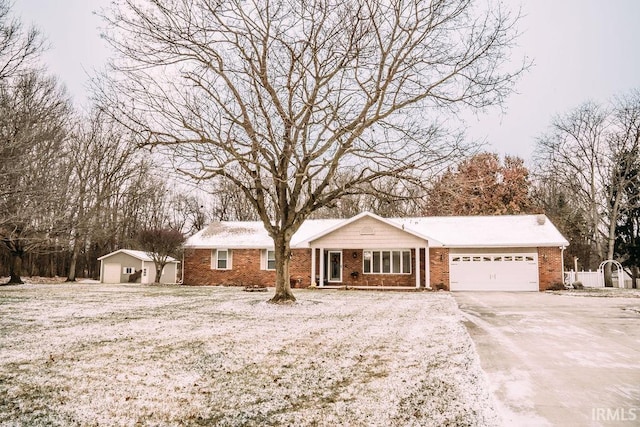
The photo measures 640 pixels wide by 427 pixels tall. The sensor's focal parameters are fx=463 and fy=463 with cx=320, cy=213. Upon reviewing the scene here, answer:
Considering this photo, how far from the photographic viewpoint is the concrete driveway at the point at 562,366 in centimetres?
441

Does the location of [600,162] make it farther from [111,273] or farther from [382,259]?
[111,273]

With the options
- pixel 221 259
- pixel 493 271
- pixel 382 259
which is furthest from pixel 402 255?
pixel 221 259

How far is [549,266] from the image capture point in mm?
24438

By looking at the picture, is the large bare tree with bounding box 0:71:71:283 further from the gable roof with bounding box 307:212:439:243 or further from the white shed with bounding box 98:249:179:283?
the white shed with bounding box 98:249:179:283

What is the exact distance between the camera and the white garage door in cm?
2464

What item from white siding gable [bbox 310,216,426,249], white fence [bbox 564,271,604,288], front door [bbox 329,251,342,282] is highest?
white siding gable [bbox 310,216,426,249]

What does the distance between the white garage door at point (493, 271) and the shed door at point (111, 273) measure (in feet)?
76.4

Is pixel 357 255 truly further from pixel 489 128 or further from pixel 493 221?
pixel 489 128

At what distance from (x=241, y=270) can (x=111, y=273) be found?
11735 millimetres

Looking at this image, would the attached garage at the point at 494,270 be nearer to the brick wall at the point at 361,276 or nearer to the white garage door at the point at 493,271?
the white garage door at the point at 493,271

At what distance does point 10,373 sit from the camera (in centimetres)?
579

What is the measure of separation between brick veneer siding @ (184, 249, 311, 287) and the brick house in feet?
0.19

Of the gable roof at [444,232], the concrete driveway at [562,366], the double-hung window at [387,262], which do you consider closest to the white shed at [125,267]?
the gable roof at [444,232]

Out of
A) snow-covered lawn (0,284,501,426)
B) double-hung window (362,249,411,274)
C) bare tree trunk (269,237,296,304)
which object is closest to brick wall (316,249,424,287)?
double-hung window (362,249,411,274)
